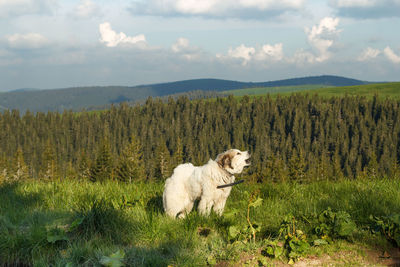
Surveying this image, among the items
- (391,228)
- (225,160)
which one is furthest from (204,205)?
(391,228)

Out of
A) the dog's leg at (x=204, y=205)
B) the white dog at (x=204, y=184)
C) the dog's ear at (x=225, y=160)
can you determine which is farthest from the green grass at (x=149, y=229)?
the dog's ear at (x=225, y=160)

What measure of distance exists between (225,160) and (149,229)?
2.19 metres

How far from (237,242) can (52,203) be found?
213 inches

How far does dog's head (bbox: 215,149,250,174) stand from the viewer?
284 inches

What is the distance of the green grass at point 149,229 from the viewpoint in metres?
5.34

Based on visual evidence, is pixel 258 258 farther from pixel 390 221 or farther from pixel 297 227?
pixel 390 221

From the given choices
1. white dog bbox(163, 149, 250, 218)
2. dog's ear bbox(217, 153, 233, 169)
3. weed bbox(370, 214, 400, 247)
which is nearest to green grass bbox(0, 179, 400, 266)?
weed bbox(370, 214, 400, 247)

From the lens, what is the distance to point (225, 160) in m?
7.29

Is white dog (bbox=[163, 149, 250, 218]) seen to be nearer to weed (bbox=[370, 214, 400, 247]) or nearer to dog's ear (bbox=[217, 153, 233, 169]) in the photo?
dog's ear (bbox=[217, 153, 233, 169])

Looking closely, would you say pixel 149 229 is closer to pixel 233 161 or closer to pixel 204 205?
pixel 204 205

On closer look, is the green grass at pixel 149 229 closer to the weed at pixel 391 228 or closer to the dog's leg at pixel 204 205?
the weed at pixel 391 228

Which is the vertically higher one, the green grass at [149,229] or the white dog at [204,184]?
the white dog at [204,184]

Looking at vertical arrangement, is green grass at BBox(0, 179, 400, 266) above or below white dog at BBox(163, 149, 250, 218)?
below

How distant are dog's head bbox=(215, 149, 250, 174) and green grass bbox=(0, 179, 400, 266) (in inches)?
24.1
